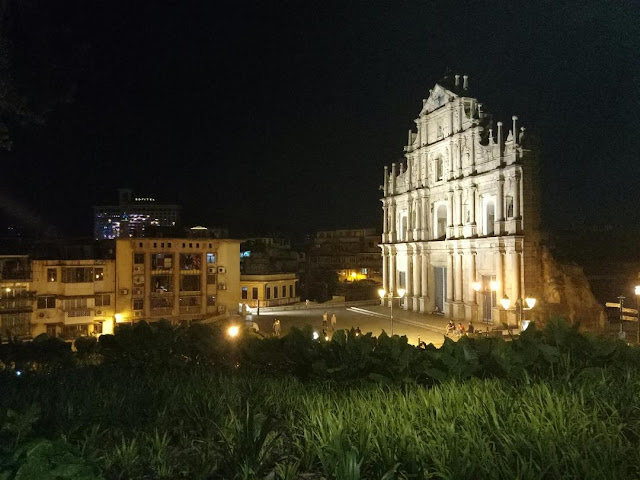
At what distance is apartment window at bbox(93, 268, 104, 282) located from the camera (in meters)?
35.1

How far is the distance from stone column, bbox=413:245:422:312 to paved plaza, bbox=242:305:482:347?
3.57 ft

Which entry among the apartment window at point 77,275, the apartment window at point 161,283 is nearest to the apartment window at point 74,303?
the apartment window at point 77,275

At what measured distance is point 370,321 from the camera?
31.7 m

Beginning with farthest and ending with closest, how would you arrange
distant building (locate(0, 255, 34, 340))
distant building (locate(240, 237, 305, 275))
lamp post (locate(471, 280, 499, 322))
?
distant building (locate(240, 237, 305, 275)) → distant building (locate(0, 255, 34, 340)) → lamp post (locate(471, 280, 499, 322))

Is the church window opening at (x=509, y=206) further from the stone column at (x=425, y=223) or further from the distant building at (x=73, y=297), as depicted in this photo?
the distant building at (x=73, y=297)

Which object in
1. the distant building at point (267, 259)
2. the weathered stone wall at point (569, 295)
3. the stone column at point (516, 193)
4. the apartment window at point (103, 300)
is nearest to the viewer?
the weathered stone wall at point (569, 295)

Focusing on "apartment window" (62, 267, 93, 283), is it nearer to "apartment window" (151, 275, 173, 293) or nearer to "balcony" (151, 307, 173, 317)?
"apartment window" (151, 275, 173, 293)

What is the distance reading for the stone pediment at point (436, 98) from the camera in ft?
109

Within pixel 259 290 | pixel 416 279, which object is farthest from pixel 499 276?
pixel 259 290

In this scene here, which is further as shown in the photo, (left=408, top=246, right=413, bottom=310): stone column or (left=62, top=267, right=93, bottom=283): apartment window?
(left=408, top=246, right=413, bottom=310): stone column

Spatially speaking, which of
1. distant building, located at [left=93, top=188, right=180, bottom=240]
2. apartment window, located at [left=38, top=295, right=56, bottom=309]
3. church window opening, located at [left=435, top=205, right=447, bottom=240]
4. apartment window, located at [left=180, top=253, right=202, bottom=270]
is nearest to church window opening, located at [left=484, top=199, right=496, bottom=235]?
church window opening, located at [left=435, top=205, right=447, bottom=240]

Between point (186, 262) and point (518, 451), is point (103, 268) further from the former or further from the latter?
point (518, 451)

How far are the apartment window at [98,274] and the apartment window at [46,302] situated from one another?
314 cm

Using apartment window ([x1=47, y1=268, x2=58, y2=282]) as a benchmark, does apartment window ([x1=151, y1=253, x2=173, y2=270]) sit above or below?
above
